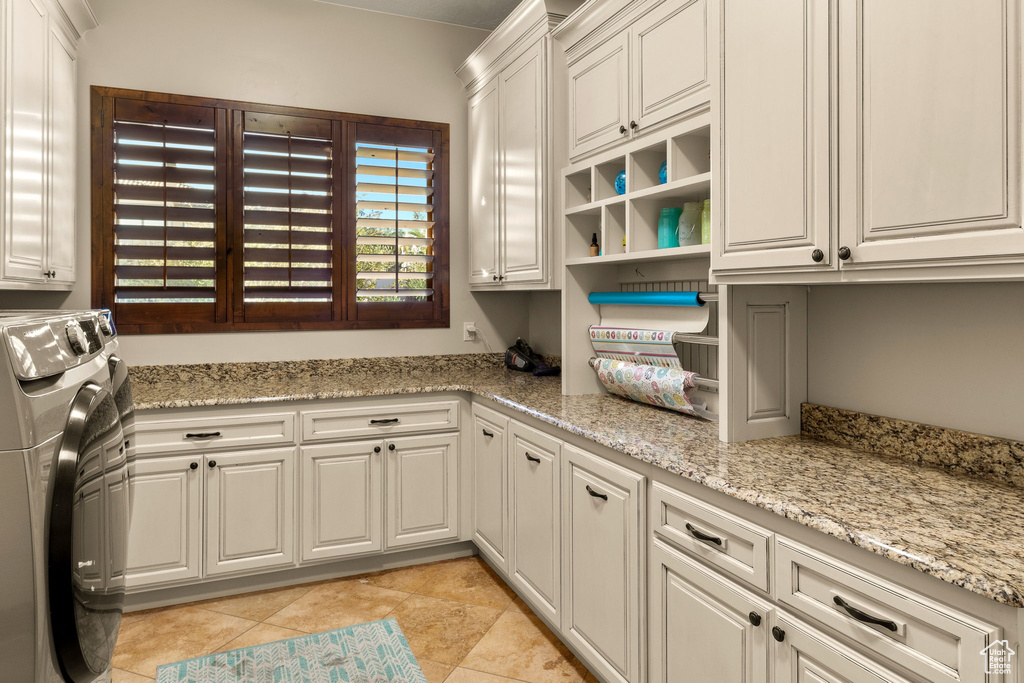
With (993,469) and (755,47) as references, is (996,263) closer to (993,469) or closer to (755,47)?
(993,469)

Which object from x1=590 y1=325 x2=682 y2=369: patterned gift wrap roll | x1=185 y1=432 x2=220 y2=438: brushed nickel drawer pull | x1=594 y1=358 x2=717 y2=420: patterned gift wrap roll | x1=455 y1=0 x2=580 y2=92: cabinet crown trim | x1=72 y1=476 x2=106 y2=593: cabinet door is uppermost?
x1=455 y1=0 x2=580 y2=92: cabinet crown trim

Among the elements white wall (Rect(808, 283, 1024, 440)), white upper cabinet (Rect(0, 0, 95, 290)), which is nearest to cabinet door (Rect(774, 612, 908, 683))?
white wall (Rect(808, 283, 1024, 440))

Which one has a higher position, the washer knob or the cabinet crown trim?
the cabinet crown trim

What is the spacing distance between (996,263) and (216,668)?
2.60m

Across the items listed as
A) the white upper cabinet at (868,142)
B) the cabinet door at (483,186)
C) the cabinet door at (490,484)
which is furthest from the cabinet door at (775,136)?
the cabinet door at (483,186)

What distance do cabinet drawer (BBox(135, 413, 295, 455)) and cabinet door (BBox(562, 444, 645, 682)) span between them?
1393 millimetres

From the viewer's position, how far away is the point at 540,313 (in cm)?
372

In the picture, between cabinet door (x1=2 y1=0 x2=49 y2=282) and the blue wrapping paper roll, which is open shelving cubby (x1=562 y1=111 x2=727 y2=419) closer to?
the blue wrapping paper roll

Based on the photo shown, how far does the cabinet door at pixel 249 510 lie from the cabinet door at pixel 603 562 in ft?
4.51

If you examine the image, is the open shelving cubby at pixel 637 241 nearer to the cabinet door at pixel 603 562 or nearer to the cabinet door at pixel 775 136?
the cabinet door at pixel 775 136

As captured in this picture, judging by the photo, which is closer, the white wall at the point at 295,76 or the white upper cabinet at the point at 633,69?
the white upper cabinet at the point at 633,69

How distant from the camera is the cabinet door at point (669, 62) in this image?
6.24ft

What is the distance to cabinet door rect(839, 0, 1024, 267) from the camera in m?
1.09

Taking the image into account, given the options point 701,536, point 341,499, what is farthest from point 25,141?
point 701,536
